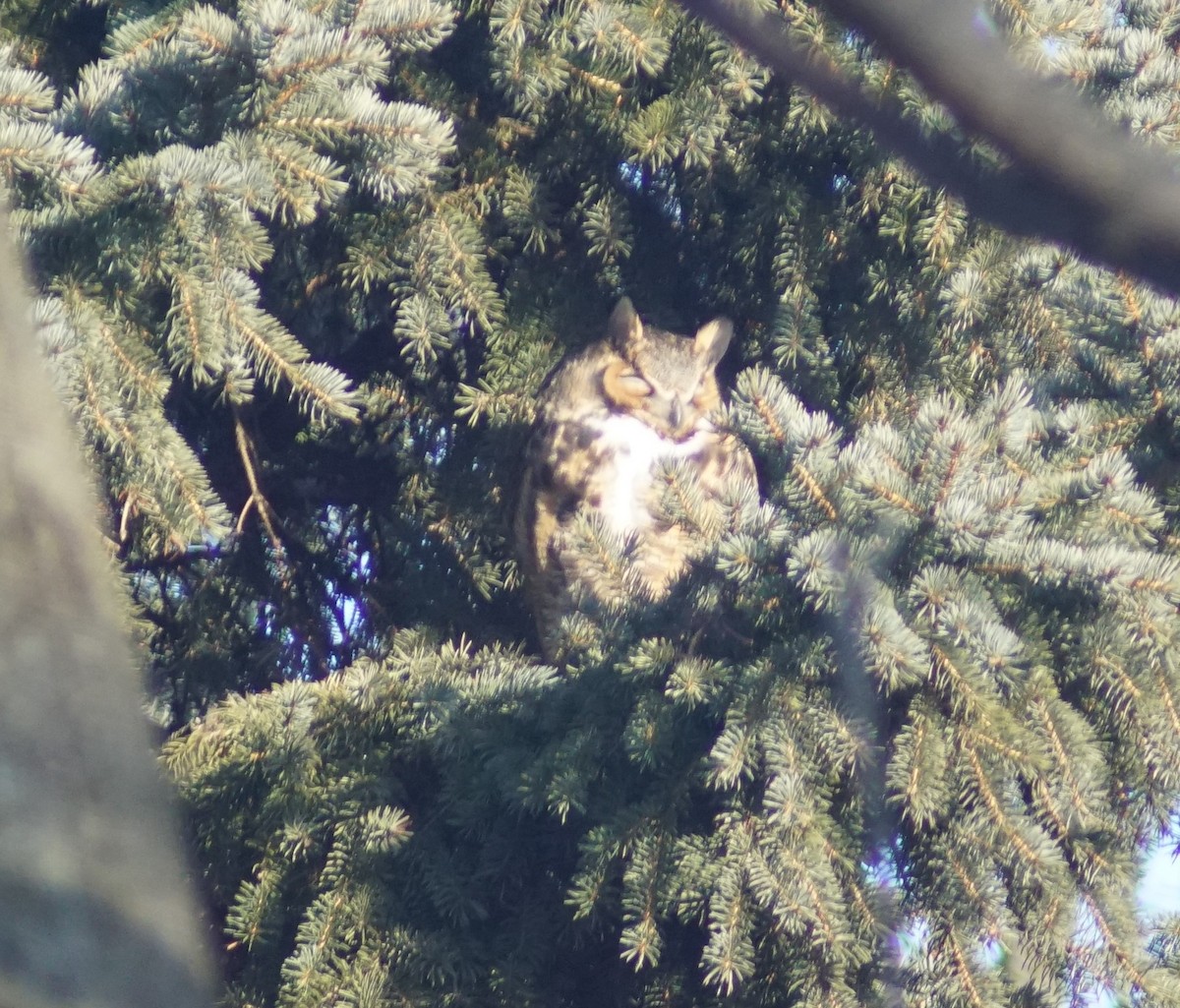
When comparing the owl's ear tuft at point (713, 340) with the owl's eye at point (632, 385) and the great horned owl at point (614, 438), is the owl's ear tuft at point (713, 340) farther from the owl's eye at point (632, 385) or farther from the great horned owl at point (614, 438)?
the owl's eye at point (632, 385)

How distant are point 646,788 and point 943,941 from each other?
38 centimetres

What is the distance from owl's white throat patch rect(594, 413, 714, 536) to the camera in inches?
95.3

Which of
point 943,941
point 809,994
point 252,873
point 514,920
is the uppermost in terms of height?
point 943,941

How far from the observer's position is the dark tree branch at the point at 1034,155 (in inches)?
25.2

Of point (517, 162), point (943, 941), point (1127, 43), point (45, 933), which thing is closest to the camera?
point (45, 933)

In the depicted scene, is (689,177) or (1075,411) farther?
(689,177)

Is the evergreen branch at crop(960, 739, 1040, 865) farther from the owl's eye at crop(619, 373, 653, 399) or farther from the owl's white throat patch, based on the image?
the owl's eye at crop(619, 373, 653, 399)

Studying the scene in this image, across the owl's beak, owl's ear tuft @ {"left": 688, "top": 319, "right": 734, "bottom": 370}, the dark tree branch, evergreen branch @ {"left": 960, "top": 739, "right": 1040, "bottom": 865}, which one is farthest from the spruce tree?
the dark tree branch

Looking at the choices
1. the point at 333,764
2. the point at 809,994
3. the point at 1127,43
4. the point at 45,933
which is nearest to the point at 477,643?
the point at 333,764

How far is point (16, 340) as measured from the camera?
0.64 meters

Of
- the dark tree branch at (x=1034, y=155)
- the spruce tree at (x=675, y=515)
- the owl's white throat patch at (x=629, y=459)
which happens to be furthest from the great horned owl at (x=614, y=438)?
the dark tree branch at (x=1034, y=155)

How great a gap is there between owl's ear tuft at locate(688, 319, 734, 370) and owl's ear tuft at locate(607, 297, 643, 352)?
12cm

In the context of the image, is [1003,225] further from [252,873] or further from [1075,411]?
[252,873]

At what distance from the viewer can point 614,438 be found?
2.53 meters
